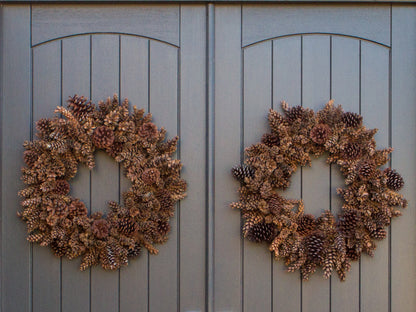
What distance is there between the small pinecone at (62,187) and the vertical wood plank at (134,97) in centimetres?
21

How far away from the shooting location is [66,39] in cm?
143

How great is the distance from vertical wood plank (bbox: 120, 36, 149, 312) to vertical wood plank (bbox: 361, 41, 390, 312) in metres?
0.91

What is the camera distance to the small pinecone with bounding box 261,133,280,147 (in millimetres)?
1393

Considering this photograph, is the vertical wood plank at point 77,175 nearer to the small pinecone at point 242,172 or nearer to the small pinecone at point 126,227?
the small pinecone at point 126,227

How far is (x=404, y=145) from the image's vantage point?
1.44 metres

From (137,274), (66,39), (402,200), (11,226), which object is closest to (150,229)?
(137,274)

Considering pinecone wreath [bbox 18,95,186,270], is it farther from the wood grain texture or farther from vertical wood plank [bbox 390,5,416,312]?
vertical wood plank [bbox 390,5,416,312]

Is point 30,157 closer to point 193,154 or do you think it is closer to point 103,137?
point 103,137

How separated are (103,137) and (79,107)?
0.53ft

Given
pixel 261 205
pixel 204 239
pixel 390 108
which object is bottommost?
pixel 204 239

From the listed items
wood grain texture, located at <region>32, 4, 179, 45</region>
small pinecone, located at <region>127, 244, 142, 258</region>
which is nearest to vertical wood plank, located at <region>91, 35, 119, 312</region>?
small pinecone, located at <region>127, 244, 142, 258</region>

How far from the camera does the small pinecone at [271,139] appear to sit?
1393 mm

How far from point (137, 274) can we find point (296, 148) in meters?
0.83

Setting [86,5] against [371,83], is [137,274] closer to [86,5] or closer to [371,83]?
[86,5]
